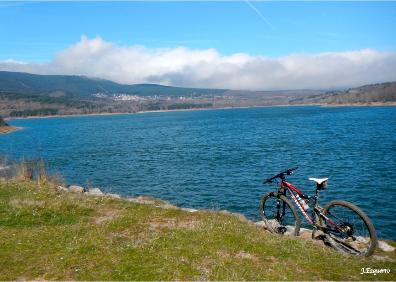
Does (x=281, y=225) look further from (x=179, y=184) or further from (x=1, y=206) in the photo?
(x=179, y=184)

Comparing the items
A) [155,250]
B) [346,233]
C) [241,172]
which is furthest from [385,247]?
[241,172]

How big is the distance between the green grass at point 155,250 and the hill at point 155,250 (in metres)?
0.02

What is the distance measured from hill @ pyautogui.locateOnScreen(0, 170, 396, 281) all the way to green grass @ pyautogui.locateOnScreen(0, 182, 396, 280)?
0.8 inches

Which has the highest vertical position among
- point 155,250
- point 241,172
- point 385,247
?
point 155,250

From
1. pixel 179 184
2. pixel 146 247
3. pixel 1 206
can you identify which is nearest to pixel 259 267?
pixel 146 247

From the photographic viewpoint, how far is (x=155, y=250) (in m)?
10.9

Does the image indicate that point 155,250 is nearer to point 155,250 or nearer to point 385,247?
point 155,250

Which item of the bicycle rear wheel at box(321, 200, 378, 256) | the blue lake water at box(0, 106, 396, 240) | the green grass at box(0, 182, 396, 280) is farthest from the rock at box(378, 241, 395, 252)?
the blue lake water at box(0, 106, 396, 240)

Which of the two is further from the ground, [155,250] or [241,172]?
[155,250]

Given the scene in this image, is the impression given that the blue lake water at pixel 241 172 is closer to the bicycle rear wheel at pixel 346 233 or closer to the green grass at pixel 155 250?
the bicycle rear wheel at pixel 346 233

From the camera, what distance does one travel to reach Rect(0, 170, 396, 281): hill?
950 cm

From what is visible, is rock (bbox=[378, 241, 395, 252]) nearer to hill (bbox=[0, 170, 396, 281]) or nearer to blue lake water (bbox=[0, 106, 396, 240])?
hill (bbox=[0, 170, 396, 281])

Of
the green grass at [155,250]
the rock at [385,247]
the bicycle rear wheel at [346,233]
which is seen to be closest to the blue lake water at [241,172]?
the rock at [385,247]

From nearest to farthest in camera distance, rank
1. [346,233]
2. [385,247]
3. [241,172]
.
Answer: [346,233] → [385,247] → [241,172]
